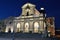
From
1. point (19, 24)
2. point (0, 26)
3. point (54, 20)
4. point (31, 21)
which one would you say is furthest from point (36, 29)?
point (0, 26)

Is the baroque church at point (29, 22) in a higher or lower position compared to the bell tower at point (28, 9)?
A: lower

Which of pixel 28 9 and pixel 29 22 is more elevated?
pixel 28 9

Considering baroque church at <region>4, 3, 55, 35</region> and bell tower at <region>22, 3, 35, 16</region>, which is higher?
bell tower at <region>22, 3, 35, 16</region>

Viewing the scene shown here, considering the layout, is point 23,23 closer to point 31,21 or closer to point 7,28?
point 31,21

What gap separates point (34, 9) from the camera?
2554 inches

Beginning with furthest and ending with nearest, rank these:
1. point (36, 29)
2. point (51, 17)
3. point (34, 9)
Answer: point (51, 17) → point (34, 9) → point (36, 29)

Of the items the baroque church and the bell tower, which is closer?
the baroque church

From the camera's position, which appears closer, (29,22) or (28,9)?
(29,22)

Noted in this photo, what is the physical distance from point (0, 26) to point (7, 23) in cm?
362

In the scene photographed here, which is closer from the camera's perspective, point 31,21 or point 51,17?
point 31,21

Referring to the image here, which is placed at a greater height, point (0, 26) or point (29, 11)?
point (29, 11)

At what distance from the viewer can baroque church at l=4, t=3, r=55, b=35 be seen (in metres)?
60.4

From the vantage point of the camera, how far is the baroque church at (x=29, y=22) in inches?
2379

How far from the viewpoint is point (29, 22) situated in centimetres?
A: 6181
